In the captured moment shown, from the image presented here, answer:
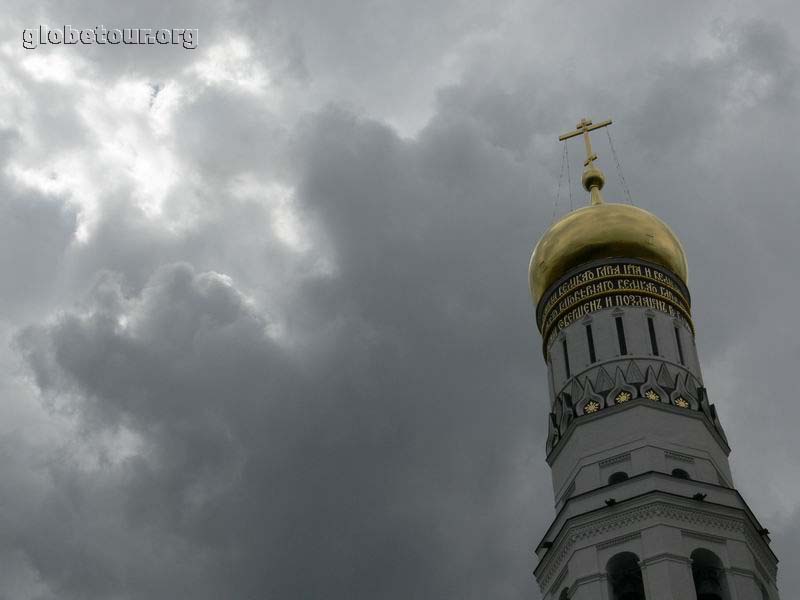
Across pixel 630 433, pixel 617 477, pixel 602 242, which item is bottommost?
pixel 617 477

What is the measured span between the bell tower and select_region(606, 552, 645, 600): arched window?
0.07 ft

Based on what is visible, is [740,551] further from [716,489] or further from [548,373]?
[548,373]

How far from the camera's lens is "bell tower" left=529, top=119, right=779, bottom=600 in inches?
958

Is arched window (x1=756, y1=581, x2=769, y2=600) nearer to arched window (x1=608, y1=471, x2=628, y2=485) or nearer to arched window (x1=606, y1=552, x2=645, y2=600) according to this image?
arched window (x1=606, y1=552, x2=645, y2=600)

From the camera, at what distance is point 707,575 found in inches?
969

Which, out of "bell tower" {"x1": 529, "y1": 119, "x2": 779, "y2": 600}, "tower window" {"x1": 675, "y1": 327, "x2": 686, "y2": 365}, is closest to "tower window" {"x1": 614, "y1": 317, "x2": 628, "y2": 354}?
"bell tower" {"x1": 529, "y1": 119, "x2": 779, "y2": 600}

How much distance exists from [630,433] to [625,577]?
2869mm

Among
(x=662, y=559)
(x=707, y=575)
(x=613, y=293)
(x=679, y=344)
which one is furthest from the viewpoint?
(x=613, y=293)

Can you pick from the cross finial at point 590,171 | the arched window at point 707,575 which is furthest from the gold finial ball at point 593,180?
the arched window at point 707,575

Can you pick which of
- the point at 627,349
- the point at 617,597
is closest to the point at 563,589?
the point at 617,597

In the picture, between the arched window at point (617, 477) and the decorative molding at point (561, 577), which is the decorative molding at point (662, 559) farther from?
the arched window at point (617, 477)

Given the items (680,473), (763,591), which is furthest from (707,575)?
(680,473)

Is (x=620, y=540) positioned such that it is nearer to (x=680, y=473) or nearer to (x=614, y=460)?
(x=614, y=460)

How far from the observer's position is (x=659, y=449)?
26.0 meters
